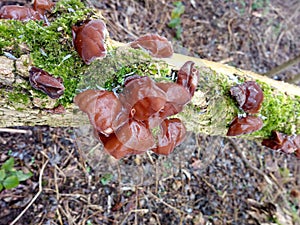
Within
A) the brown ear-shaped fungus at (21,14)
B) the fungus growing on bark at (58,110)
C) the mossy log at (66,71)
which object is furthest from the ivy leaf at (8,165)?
the brown ear-shaped fungus at (21,14)

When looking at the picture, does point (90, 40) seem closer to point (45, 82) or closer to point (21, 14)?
point (45, 82)

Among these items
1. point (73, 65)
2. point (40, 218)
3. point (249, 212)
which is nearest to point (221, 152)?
point (249, 212)

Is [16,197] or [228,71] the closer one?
[228,71]

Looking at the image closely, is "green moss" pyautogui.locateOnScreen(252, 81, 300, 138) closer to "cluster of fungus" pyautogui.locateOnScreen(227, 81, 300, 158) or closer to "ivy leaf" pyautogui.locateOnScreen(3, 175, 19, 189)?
"cluster of fungus" pyautogui.locateOnScreen(227, 81, 300, 158)

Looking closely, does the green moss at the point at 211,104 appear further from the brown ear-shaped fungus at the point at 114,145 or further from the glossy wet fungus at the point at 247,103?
the brown ear-shaped fungus at the point at 114,145

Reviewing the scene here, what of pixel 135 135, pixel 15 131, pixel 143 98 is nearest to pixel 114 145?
pixel 135 135

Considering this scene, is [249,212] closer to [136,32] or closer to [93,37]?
[136,32]
